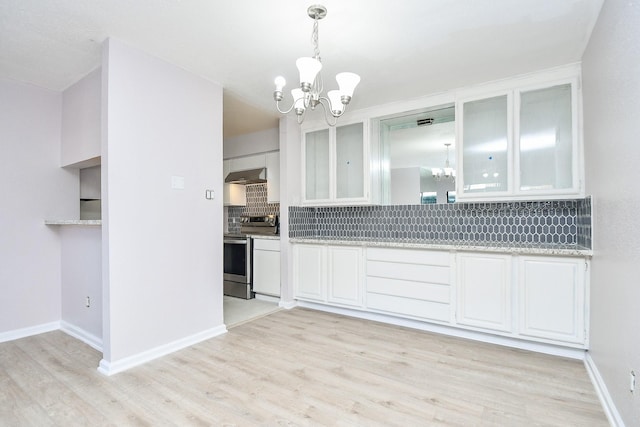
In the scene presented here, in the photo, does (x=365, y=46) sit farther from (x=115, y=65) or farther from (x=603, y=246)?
(x=603, y=246)

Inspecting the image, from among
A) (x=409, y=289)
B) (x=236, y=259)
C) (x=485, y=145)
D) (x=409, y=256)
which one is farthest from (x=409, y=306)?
(x=236, y=259)

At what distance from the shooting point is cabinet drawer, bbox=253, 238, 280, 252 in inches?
172

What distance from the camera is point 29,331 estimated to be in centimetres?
318

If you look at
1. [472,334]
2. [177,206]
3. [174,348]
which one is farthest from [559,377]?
[177,206]

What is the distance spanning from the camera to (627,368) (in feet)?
5.28

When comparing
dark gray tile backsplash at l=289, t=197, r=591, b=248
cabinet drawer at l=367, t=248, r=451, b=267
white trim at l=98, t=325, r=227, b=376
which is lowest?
white trim at l=98, t=325, r=227, b=376

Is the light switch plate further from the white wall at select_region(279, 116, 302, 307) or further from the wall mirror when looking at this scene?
the wall mirror

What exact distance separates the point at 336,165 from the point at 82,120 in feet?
8.84

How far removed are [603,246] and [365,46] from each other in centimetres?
217

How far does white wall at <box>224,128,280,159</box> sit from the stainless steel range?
3.44 feet

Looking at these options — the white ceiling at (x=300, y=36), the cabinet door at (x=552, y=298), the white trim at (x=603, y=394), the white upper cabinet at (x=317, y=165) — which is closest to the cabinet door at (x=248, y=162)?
the white upper cabinet at (x=317, y=165)

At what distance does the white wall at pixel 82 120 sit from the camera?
2941 millimetres

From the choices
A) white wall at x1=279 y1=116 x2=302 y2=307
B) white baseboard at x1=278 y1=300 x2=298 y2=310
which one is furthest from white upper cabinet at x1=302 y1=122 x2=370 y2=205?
white baseboard at x1=278 y1=300 x2=298 y2=310

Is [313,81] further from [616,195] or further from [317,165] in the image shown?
[317,165]
